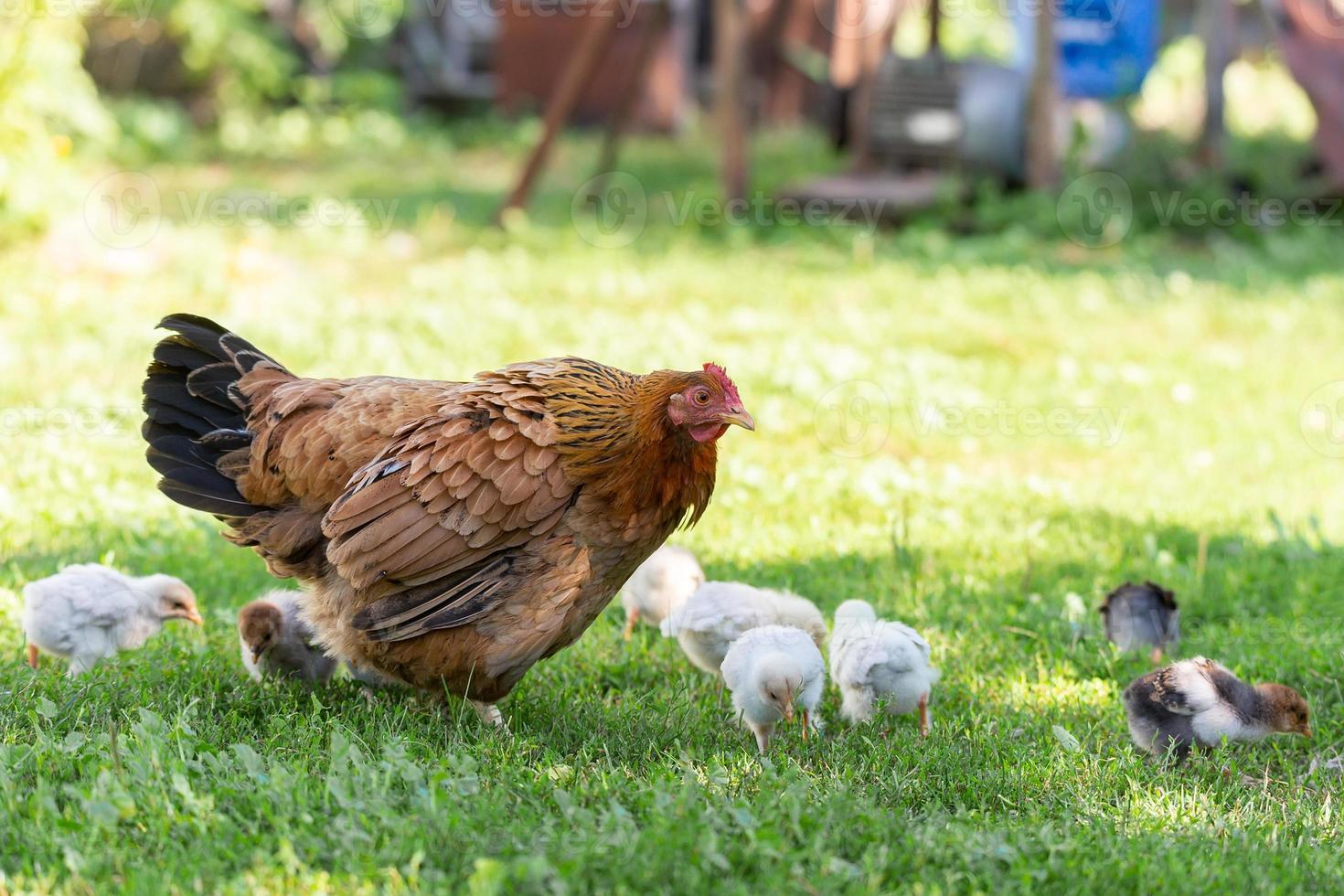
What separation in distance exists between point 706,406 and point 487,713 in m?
1.14

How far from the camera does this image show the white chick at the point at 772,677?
4.01m

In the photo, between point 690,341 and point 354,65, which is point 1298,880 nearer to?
point 690,341

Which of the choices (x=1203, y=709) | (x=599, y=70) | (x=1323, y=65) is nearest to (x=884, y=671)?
(x=1203, y=709)

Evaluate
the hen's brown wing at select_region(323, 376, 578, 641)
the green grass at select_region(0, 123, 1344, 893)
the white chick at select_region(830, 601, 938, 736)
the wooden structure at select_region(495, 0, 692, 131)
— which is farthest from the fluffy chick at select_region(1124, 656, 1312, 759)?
the wooden structure at select_region(495, 0, 692, 131)

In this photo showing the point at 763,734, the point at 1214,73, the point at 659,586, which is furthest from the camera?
the point at 1214,73

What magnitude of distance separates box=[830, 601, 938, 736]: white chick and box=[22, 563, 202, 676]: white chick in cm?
220

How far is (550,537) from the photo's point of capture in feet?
13.1

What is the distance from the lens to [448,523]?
3955 millimetres

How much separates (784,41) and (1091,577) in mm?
13858

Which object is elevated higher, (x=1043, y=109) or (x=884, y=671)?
(x=1043, y=109)

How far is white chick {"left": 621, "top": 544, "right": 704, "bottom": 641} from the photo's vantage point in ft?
16.5

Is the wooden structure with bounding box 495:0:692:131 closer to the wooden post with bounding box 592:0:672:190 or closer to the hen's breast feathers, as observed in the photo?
the wooden post with bounding box 592:0:672:190

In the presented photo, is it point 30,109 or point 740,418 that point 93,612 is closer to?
point 740,418

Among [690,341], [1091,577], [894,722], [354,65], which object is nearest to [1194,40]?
[354,65]
